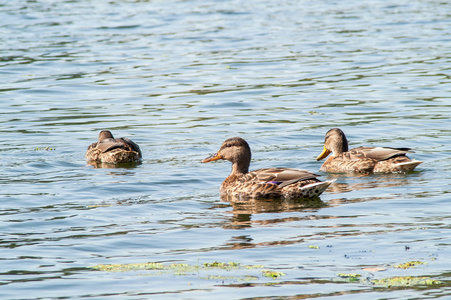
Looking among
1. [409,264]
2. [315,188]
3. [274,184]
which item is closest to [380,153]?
[315,188]

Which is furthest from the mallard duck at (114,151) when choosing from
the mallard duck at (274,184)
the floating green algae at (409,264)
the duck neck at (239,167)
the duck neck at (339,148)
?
the floating green algae at (409,264)

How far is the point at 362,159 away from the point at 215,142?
334cm

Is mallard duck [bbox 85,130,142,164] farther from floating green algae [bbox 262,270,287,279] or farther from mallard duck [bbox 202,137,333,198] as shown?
floating green algae [bbox 262,270,287,279]

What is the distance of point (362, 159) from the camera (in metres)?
13.8

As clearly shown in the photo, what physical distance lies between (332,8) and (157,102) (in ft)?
60.9

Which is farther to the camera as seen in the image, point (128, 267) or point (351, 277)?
point (128, 267)

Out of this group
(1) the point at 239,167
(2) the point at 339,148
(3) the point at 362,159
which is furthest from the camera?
(2) the point at 339,148

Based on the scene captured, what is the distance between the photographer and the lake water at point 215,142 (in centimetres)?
791

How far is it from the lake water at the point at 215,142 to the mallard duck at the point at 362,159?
30 cm

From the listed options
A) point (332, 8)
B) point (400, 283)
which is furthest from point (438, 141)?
point (332, 8)

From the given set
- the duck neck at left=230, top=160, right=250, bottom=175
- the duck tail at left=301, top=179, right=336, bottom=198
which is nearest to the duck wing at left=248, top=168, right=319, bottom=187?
the duck tail at left=301, top=179, right=336, bottom=198

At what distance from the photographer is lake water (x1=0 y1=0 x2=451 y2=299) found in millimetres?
7910

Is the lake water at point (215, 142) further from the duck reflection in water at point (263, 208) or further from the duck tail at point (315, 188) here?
the duck tail at point (315, 188)

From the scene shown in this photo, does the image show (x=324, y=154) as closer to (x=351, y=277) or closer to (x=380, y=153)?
(x=380, y=153)
